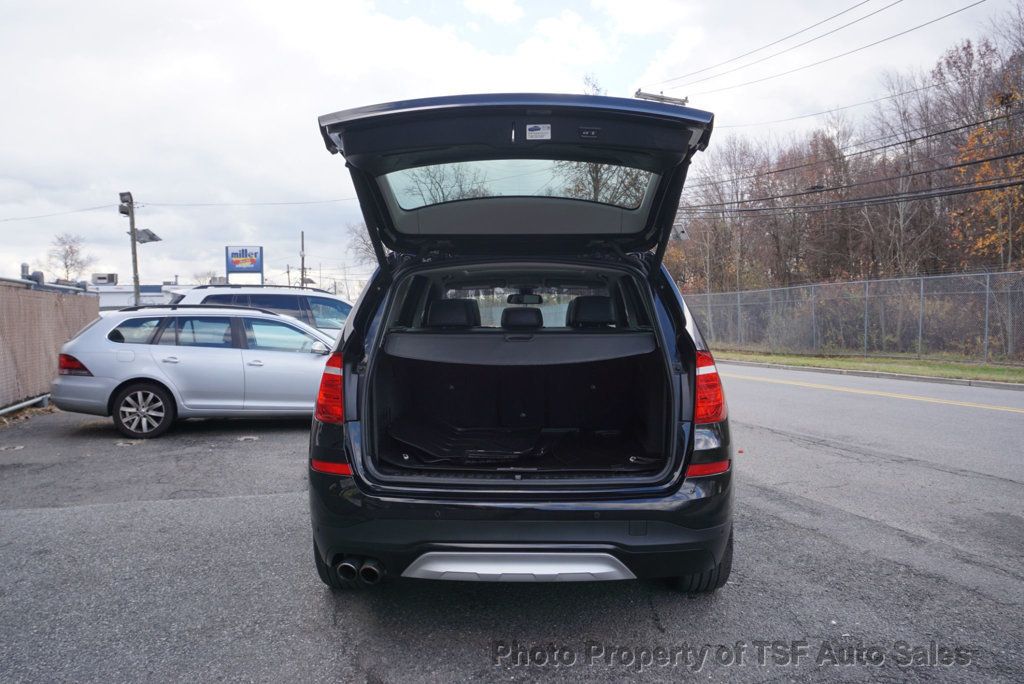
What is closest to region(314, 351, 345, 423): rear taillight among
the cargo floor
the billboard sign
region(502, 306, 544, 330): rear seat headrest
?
the cargo floor

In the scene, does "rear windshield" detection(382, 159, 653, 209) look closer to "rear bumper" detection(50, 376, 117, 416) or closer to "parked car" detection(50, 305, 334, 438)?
"parked car" detection(50, 305, 334, 438)

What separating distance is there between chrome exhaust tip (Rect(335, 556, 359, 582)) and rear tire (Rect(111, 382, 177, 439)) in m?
6.17

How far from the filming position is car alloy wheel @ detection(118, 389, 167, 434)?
8008 millimetres

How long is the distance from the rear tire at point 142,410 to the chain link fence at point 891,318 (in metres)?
10.2

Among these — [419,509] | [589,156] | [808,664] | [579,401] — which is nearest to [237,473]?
[579,401]

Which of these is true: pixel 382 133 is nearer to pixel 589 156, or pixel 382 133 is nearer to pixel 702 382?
pixel 589 156

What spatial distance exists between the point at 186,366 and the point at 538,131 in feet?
22.1

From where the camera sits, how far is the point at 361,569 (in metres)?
2.88

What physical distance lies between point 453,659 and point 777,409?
8532 mm

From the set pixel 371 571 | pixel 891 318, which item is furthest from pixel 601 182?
pixel 891 318

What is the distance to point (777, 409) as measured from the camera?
10266 millimetres

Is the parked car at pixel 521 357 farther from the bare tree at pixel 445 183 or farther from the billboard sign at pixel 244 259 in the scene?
the billboard sign at pixel 244 259

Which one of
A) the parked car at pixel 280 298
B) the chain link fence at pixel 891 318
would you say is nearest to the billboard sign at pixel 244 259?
the chain link fence at pixel 891 318

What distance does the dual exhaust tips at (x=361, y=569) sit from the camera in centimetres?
286
